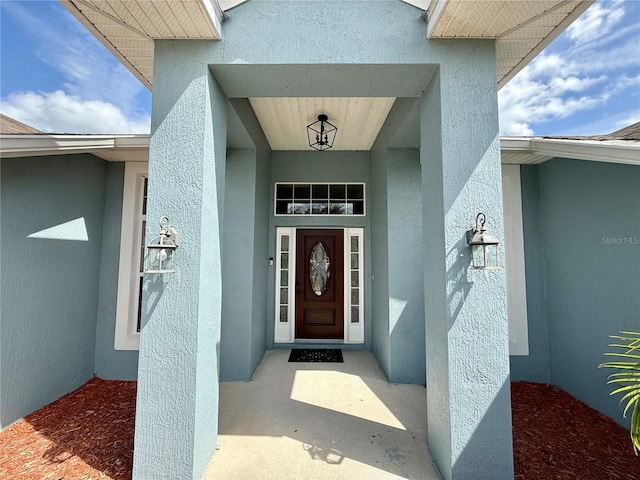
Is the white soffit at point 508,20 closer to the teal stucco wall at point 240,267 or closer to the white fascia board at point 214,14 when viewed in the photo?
the white fascia board at point 214,14

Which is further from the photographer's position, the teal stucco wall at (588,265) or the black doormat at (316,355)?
the black doormat at (316,355)

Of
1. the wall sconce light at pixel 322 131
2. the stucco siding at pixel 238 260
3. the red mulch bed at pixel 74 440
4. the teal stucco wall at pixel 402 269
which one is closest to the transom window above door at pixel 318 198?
the wall sconce light at pixel 322 131

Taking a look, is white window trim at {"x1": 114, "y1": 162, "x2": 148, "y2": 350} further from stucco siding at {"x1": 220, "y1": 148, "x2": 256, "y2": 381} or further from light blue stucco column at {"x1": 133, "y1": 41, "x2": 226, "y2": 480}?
light blue stucco column at {"x1": 133, "y1": 41, "x2": 226, "y2": 480}

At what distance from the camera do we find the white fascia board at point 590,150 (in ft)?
7.24

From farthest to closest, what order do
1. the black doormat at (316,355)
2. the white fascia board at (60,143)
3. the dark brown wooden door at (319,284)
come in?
the dark brown wooden door at (319,284) < the black doormat at (316,355) < the white fascia board at (60,143)

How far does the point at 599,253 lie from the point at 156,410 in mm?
4583

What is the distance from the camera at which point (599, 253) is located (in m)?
3.07

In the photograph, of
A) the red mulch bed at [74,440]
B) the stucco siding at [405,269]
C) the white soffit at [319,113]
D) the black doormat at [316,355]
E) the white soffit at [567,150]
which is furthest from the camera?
the black doormat at [316,355]

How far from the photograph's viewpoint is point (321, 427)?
106 inches

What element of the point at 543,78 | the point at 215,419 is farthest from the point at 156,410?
the point at 543,78

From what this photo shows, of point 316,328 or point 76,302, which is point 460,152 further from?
point 76,302

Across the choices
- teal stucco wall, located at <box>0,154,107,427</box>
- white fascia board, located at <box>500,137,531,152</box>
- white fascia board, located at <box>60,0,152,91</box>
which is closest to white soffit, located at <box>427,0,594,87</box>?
white fascia board, located at <box>500,137,531,152</box>

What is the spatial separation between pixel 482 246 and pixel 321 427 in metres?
2.25

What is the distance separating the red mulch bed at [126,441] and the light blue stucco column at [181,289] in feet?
1.94
